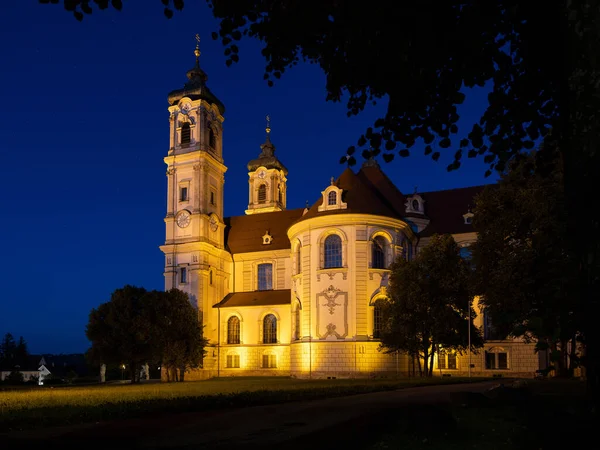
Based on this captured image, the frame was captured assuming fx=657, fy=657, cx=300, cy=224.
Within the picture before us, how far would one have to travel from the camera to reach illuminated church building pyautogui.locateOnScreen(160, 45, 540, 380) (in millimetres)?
54000

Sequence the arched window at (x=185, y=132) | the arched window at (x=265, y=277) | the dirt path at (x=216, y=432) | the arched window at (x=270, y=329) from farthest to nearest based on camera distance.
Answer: the arched window at (x=185, y=132) → the arched window at (x=265, y=277) → the arched window at (x=270, y=329) → the dirt path at (x=216, y=432)

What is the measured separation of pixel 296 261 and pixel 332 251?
481 centimetres

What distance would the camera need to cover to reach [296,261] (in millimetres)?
59031

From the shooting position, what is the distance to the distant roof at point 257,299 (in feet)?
219

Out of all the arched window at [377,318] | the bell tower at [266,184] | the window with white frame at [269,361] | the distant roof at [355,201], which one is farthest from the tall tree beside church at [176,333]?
the bell tower at [266,184]

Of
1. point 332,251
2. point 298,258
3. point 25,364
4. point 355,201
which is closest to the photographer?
point 332,251

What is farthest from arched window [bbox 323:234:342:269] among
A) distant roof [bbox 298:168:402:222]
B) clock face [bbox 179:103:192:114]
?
clock face [bbox 179:103:192:114]

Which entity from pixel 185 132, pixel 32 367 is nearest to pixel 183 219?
pixel 185 132

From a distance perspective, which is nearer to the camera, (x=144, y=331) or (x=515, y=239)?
(x=515, y=239)

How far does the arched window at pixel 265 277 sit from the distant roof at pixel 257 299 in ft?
3.84

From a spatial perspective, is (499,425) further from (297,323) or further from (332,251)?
(297,323)

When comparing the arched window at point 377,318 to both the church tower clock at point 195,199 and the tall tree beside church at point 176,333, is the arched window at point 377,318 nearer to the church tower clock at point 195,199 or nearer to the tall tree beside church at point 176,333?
the tall tree beside church at point 176,333

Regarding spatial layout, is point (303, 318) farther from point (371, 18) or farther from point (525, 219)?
point (371, 18)

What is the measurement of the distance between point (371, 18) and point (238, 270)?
212 feet
